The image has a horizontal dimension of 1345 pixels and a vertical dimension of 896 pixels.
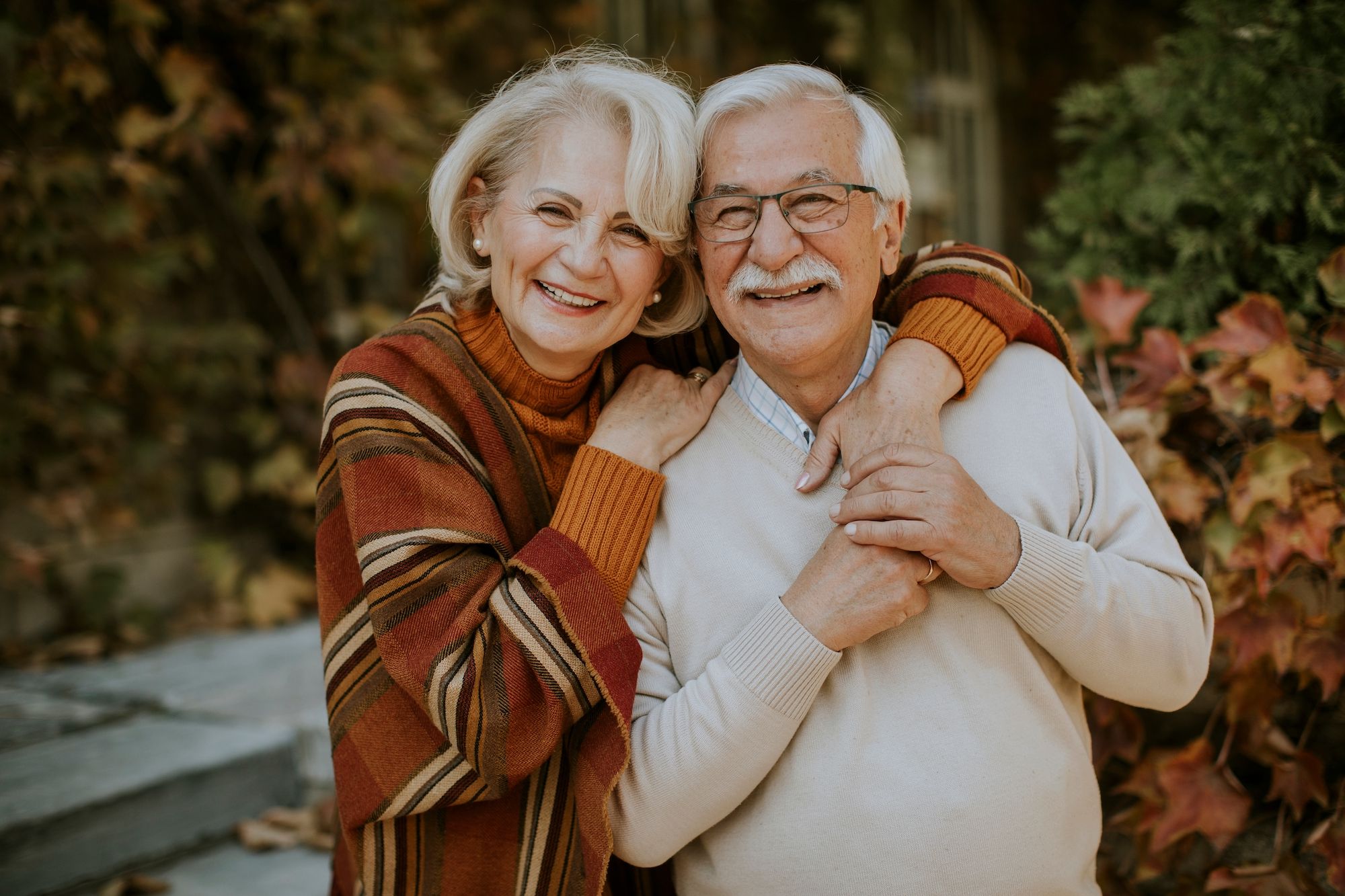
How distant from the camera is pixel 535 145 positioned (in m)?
1.65

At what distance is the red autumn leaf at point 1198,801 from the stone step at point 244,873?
5.40ft

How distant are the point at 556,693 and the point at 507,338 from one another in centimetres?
61

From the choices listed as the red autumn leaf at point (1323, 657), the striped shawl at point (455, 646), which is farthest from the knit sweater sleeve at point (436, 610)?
the red autumn leaf at point (1323, 657)

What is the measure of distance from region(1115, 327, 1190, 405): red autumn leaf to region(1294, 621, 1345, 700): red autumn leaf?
48 centimetres

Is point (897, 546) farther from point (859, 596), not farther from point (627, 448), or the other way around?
point (627, 448)

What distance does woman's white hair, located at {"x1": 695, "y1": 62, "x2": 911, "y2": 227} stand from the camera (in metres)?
1.63

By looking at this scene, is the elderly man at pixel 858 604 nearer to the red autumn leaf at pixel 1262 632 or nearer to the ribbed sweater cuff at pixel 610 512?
the ribbed sweater cuff at pixel 610 512

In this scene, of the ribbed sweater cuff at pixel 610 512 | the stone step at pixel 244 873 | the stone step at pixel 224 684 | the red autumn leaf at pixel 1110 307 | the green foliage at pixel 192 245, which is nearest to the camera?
the ribbed sweater cuff at pixel 610 512

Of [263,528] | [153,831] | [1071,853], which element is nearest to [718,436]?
[1071,853]

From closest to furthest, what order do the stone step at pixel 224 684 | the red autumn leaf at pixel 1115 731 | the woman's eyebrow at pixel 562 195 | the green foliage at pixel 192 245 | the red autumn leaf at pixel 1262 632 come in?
the woman's eyebrow at pixel 562 195
the red autumn leaf at pixel 1262 632
the red autumn leaf at pixel 1115 731
the stone step at pixel 224 684
the green foliage at pixel 192 245

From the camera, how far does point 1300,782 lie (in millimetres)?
1783

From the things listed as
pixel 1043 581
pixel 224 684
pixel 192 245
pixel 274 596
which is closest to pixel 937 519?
pixel 1043 581

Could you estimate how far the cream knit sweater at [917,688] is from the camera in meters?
1.43

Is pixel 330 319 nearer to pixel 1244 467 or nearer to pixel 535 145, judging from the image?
pixel 535 145
